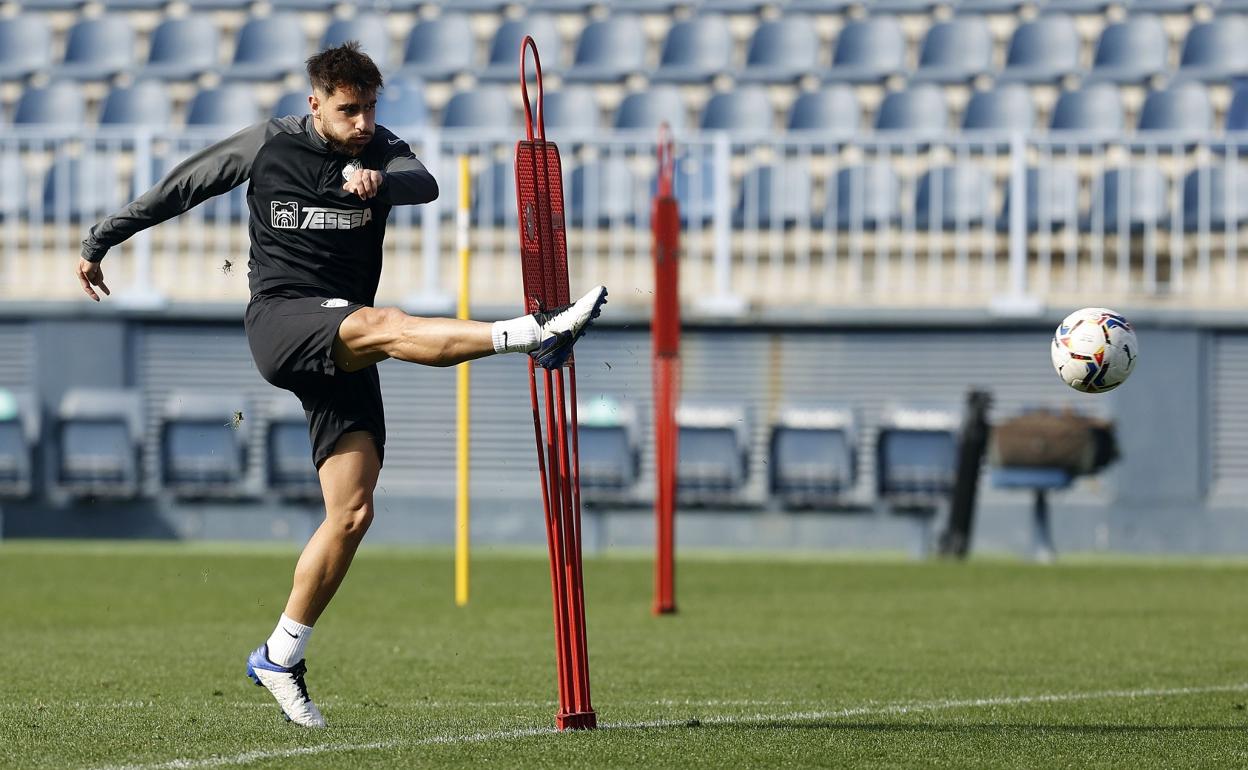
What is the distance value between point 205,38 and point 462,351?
1468cm

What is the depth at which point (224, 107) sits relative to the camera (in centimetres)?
1811

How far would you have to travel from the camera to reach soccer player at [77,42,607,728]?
565cm

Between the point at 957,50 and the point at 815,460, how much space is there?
16.1 ft

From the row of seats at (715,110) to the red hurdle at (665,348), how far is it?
20.4 ft

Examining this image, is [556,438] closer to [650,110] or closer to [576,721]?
[576,721]

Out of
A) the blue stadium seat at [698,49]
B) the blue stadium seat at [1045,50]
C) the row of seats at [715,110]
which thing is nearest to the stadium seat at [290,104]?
the row of seats at [715,110]

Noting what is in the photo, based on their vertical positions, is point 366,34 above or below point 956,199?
above

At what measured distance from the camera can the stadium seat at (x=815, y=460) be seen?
1543cm

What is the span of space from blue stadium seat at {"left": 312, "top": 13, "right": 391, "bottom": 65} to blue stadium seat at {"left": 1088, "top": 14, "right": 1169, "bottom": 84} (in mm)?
6634

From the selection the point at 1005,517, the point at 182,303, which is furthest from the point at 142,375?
the point at 1005,517

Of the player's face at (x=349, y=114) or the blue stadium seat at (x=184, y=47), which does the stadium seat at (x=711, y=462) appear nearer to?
the blue stadium seat at (x=184, y=47)

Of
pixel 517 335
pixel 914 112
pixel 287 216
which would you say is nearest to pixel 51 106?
pixel 914 112

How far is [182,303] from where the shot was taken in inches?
636

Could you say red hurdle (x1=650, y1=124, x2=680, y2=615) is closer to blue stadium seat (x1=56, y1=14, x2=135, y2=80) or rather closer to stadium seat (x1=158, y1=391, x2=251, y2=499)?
stadium seat (x1=158, y1=391, x2=251, y2=499)
